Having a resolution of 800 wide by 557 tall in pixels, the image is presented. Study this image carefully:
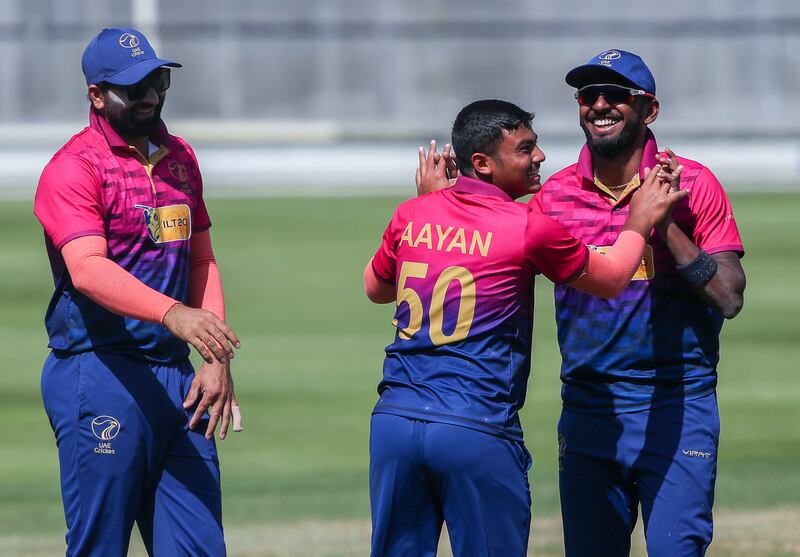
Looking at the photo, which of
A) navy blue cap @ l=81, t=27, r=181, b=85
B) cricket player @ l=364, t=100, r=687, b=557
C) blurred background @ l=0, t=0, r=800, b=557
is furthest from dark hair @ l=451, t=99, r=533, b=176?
blurred background @ l=0, t=0, r=800, b=557

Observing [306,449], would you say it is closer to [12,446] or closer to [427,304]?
[12,446]

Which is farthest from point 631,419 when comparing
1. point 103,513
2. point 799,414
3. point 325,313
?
point 325,313

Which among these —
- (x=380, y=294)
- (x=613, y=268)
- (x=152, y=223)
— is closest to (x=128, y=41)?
(x=152, y=223)

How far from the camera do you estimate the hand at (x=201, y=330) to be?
445cm

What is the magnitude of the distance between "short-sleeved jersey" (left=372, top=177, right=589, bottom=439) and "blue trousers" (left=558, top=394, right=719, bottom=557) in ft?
1.70

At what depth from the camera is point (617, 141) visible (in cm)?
489

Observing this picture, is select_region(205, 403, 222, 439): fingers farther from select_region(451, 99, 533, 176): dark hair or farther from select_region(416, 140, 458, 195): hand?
select_region(451, 99, 533, 176): dark hair

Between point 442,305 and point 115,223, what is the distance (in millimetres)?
1203

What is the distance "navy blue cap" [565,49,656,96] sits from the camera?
484 cm

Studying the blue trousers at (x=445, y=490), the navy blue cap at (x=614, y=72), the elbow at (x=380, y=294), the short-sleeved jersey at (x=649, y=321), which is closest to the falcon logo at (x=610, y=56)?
the navy blue cap at (x=614, y=72)

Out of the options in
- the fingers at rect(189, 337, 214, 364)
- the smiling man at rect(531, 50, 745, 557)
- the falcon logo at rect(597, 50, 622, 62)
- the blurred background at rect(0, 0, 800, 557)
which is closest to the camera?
the fingers at rect(189, 337, 214, 364)

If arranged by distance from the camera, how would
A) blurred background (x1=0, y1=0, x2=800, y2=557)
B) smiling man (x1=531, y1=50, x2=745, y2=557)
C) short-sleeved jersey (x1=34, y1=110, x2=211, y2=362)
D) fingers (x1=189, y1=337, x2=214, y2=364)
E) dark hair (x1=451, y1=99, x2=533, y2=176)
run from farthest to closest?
blurred background (x1=0, y1=0, x2=800, y2=557)
smiling man (x1=531, y1=50, x2=745, y2=557)
short-sleeved jersey (x1=34, y1=110, x2=211, y2=362)
dark hair (x1=451, y1=99, x2=533, y2=176)
fingers (x1=189, y1=337, x2=214, y2=364)

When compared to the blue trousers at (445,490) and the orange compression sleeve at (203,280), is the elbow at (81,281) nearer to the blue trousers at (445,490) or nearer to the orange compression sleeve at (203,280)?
the orange compression sleeve at (203,280)

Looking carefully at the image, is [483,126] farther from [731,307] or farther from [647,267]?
[731,307]
